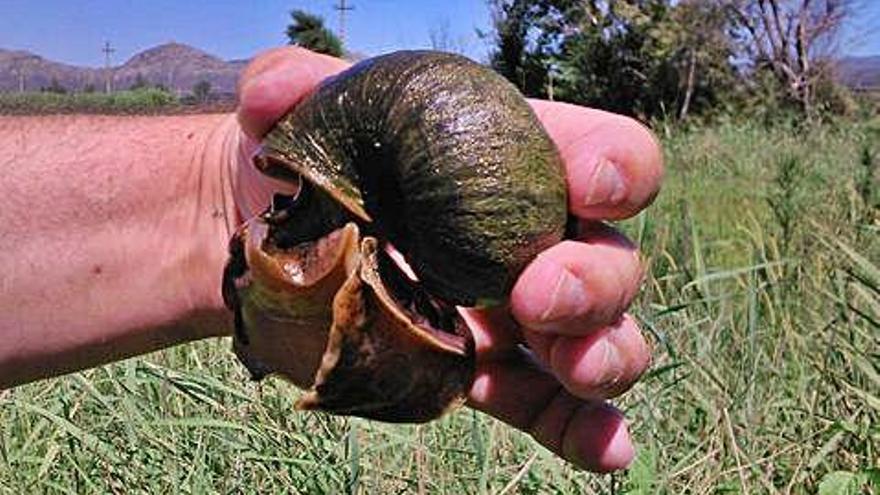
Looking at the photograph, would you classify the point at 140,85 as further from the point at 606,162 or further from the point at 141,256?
the point at 606,162

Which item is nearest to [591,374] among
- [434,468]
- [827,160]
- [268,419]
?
[434,468]

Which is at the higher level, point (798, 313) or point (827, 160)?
point (798, 313)

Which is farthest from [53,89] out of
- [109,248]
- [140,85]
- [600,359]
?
[600,359]

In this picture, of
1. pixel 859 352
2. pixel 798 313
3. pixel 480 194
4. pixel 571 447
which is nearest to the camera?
pixel 480 194

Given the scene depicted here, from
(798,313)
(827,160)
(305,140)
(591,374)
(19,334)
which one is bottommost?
(827,160)

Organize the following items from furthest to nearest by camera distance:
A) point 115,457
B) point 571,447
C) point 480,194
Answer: point 115,457 < point 571,447 < point 480,194

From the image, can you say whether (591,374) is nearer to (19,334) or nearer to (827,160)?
(19,334)

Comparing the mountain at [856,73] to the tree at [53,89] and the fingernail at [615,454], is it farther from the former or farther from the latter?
the fingernail at [615,454]
